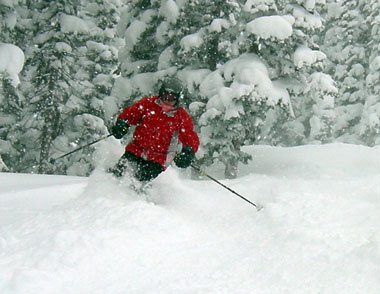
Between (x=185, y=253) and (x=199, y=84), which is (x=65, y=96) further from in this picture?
(x=185, y=253)

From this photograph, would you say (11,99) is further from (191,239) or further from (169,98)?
(191,239)

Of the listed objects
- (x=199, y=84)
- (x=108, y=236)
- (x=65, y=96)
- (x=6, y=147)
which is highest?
(x=108, y=236)

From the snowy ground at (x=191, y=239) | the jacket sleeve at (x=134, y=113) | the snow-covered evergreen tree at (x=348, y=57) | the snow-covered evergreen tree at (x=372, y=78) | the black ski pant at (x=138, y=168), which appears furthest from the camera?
the snow-covered evergreen tree at (x=348, y=57)

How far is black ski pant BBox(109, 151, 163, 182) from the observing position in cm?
711

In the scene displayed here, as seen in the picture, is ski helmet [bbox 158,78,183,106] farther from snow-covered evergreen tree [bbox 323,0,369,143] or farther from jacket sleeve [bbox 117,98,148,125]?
snow-covered evergreen tree [bbox 323,0,369,143]

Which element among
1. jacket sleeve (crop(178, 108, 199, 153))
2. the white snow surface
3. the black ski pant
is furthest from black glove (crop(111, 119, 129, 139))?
the white snow surface

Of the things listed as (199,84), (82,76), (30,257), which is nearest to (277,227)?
(30,257)

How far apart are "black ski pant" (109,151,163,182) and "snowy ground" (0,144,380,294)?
25 cm

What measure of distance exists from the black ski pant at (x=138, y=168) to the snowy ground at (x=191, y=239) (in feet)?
0.80

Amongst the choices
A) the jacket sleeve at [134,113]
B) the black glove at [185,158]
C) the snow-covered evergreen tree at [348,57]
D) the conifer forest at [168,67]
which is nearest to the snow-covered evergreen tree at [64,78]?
the conifer forest at [168,67]

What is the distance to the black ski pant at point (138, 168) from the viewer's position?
711cm

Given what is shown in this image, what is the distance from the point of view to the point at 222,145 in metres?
12.6

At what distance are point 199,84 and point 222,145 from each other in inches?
81.9

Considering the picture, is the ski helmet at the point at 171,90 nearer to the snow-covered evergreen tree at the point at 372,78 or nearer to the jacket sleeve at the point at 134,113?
the jacket sleeve at the point at 134,113
